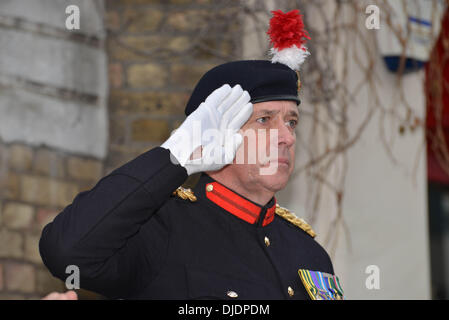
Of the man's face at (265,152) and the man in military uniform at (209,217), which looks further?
A: the man's face at (265,152)

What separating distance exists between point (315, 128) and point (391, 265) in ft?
3.10

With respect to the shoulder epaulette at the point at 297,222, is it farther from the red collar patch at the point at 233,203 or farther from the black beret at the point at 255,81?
the black beret at the point at 255,81

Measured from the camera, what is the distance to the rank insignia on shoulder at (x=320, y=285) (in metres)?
2.02

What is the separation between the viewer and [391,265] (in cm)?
390

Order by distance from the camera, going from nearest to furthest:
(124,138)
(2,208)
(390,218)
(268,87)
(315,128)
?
(268,87)
(2,208)
(124,138)
(315,128)
(390,218)

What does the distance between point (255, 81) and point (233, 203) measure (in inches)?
14.9

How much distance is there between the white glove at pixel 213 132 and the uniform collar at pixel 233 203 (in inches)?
9.4

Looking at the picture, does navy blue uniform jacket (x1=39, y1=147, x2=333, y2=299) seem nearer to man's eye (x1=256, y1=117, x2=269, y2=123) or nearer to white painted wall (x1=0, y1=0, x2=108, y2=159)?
man's eye (x1=256, y1=117, x2=269, y2=123)

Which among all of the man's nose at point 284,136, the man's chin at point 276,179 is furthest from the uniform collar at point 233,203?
the man's nose at point 284,136

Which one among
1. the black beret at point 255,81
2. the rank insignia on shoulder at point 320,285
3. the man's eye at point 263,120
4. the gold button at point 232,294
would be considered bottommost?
the gold button at point 232,294

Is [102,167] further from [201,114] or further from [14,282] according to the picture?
[201,114]

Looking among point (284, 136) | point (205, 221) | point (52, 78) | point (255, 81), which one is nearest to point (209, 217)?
point (205, 221)

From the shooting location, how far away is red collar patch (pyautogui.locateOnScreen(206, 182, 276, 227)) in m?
2.07
